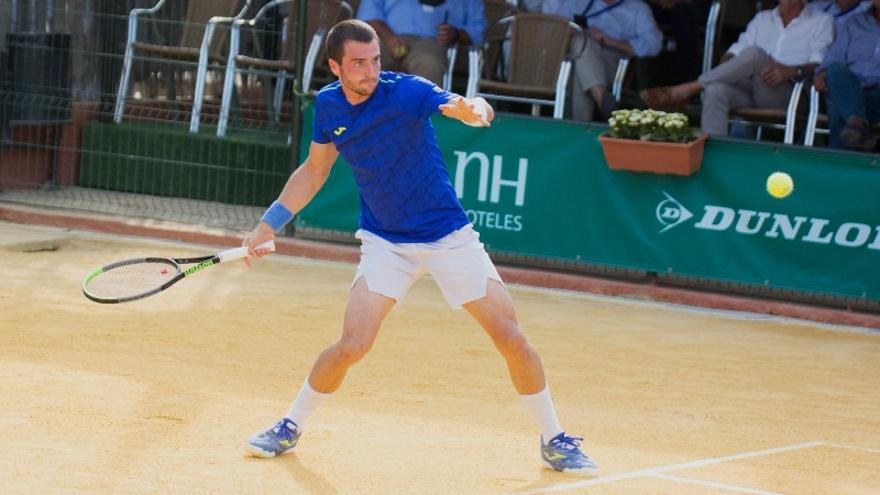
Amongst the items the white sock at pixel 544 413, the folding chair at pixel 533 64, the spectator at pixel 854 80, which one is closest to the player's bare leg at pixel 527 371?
the white sock at pixel 544 413

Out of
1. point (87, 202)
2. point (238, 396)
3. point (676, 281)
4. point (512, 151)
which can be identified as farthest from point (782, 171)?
point (87, 202)

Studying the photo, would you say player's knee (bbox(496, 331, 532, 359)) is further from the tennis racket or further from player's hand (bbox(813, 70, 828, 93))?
player's hand (bbox(813, 70, 828, 93))

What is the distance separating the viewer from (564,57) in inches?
513

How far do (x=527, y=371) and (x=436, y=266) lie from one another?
602 mm

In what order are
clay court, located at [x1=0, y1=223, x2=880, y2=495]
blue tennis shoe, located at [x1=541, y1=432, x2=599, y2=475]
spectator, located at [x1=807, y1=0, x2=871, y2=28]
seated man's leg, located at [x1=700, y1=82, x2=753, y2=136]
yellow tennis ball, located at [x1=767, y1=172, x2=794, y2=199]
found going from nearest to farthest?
clay court, located at [x1=0, y1=223, x2=880, y2=495] < blue tennis shoe, located at [x1=541, y1=432, x2=599, y2=475] < yellow tennis ball, located at [x1=767, y1=172, x2=794, y2=199] < seated man's leg, located at [x1=700, y1=82, x2=753, y2=136] < spectator, located at [x1=807, y1=0, x2=871, y2=28]

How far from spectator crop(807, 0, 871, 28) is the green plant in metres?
1.69

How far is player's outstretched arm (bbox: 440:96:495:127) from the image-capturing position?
614 cm

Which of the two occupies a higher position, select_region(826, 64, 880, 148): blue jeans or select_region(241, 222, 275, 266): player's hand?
select_region(826, 64, 880, 148): blue jeans

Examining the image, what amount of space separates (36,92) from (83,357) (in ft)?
19.1

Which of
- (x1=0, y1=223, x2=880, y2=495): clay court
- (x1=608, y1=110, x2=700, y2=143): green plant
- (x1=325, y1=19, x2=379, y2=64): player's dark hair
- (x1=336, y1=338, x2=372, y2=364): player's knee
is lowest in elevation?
(x1=0, y1=223, x2=880, y2=495): clay court

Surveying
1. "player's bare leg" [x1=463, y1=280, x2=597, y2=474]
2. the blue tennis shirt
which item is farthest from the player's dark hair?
"player's bare leg" [x1=463, y1=280, x2=597, y2=474]

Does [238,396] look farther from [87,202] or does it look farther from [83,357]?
[87,202]

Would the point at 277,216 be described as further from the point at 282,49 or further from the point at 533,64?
the point at 282,49

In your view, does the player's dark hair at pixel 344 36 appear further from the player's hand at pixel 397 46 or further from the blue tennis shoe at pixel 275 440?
the player's hand at pixel 397 46
